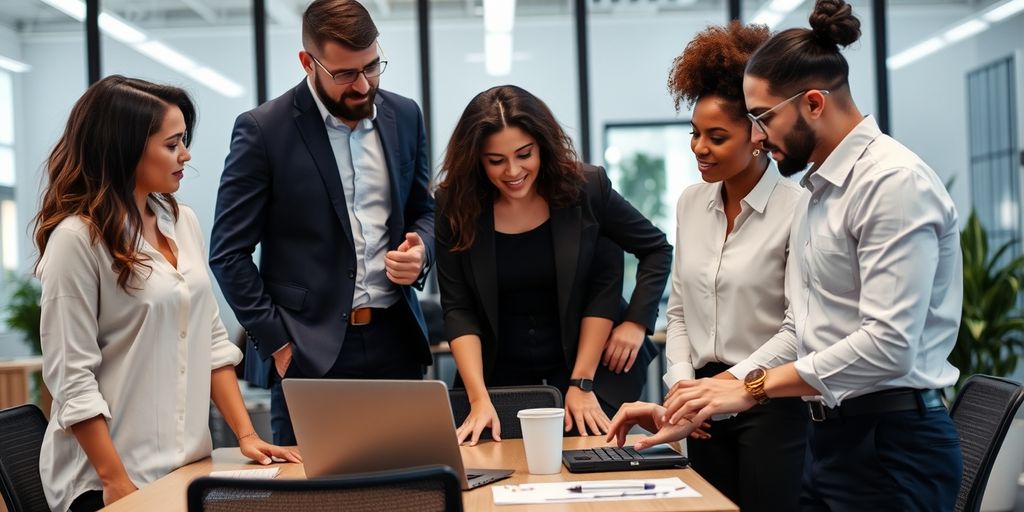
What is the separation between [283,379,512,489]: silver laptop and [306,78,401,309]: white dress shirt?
0.93 meters

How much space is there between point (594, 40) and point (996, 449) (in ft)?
15.8

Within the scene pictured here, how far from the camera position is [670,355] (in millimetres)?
2582

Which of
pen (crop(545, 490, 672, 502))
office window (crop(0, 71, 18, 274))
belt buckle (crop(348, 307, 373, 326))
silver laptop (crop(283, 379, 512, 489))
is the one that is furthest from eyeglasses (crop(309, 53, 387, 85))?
office window (crop(0, 71, 18, 274))

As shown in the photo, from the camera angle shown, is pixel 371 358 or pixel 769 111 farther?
pixel 371 358

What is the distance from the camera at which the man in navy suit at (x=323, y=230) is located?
2.70 meters

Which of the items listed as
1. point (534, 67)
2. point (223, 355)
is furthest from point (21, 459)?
point (534, 67)

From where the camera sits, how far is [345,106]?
278cm

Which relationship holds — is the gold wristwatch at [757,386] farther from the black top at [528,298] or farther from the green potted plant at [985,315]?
the green potted plant at [985,315]

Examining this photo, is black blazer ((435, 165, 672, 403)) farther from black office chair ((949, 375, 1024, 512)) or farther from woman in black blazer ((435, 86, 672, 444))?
black office chair ((949, 375, 1024, 512))

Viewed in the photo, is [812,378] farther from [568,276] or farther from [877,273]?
[568,276]

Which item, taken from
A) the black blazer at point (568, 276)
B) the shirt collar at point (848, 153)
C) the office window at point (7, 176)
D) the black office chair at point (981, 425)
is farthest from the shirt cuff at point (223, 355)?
the office window at point (7, 176)

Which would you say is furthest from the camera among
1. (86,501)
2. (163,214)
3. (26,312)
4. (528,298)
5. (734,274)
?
(26,312)

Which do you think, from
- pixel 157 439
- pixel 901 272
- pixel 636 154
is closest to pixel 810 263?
pixel 901 272

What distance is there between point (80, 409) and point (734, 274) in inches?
60.2
